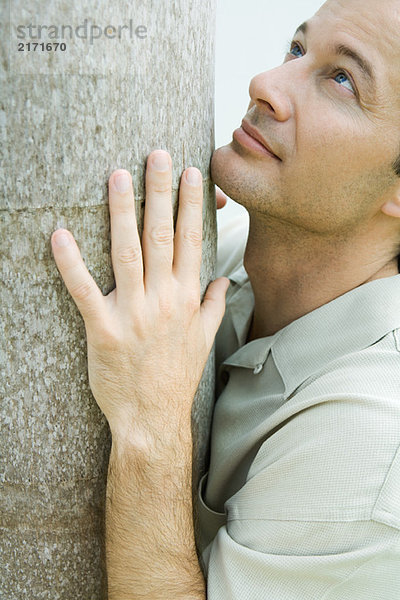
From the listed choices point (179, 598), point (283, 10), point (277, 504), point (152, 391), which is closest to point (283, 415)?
point (277, 504)

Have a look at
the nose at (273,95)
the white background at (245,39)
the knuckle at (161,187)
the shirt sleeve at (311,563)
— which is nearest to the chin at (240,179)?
the nose at (273,95)

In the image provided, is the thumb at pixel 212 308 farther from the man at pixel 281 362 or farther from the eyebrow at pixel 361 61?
the eyebrow at pixel 361 61

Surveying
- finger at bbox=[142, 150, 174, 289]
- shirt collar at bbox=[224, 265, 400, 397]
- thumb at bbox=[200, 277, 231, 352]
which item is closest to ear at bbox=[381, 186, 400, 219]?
shirt collar at bbox=[224, 265, 400, 397]

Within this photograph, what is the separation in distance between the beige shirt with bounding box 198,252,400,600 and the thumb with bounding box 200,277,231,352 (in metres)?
0.24

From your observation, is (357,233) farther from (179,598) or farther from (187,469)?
(179,598)

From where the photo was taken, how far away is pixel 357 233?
1919 mm

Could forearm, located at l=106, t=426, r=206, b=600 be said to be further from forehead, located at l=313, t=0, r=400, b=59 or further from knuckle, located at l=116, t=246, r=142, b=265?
forehead, located at l=313, t=0, r=400, b=59

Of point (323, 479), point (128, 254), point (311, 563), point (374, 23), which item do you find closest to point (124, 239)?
point (128, 254)

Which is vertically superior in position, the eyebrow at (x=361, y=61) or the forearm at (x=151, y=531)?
the eyebrow at (x=361, y=61)

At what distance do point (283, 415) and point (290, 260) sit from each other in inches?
23.6

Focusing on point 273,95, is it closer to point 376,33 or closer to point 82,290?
point 376,33

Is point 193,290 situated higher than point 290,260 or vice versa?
point 193,290

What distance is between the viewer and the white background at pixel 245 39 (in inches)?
164

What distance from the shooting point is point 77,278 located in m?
1.18
